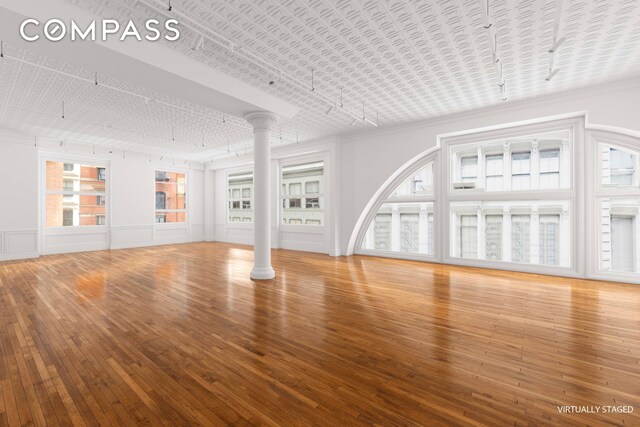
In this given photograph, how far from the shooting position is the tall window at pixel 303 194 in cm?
928

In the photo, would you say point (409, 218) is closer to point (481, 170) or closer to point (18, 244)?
point (481, 170)

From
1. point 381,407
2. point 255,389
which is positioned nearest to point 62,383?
point 255,389

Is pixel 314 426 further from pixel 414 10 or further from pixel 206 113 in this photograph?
pixel 206 113

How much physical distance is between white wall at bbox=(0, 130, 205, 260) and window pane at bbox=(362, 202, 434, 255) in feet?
26.1

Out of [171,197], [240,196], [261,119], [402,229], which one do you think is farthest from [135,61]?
[171,197]

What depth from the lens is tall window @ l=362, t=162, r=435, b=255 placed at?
752 centimetres

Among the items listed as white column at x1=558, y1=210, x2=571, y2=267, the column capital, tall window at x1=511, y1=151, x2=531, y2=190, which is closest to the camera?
the column capital

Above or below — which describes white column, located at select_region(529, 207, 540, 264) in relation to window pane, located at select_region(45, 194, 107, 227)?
below

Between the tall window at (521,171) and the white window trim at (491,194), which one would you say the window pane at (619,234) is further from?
the tall window at (521,171)

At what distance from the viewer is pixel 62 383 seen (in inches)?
84.4

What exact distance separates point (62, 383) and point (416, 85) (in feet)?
18.9

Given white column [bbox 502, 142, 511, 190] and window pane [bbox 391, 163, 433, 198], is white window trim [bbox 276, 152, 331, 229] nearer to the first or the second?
window pane [bbox 391, 163, 433, 198]

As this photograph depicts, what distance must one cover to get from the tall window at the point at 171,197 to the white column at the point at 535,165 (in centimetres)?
1190

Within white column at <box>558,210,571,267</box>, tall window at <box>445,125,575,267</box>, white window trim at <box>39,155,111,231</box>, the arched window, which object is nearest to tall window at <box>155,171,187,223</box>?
white window trim at <box>39,155,111,231</box>
